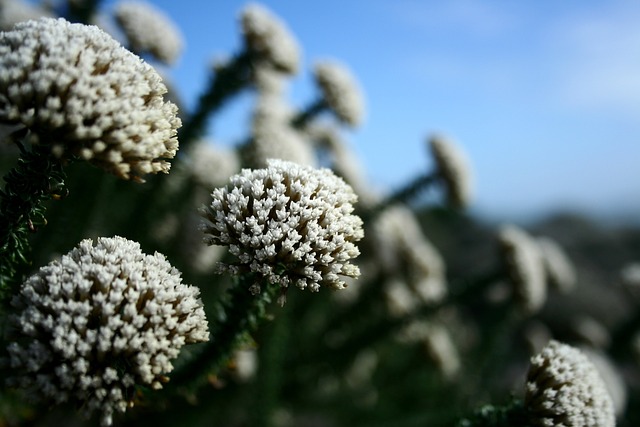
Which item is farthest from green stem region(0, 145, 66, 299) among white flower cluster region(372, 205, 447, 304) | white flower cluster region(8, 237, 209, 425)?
white flower cluster region(372, 205, 447, 304)

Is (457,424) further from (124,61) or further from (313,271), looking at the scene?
(124,61)

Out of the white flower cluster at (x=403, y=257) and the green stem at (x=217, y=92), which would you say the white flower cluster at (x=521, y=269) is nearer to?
the white flower cluster at (x=403, y=257)

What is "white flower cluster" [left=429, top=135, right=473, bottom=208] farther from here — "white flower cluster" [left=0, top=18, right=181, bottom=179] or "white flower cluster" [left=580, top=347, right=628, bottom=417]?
A: "white flower cluster" [left=0, top=18, right=181, bottom=179]

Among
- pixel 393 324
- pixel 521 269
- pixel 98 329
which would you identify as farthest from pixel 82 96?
pixel 521 269

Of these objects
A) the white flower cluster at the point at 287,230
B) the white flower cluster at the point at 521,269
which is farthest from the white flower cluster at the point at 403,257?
the white flower cluster at the point at 287,230

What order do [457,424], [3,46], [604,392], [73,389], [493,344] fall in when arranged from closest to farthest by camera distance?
[73,389], [3,46], [604,392], [457,424], [493,344]

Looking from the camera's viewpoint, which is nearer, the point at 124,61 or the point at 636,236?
the point at 124,61

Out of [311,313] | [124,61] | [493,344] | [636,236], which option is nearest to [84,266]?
[124,61]
